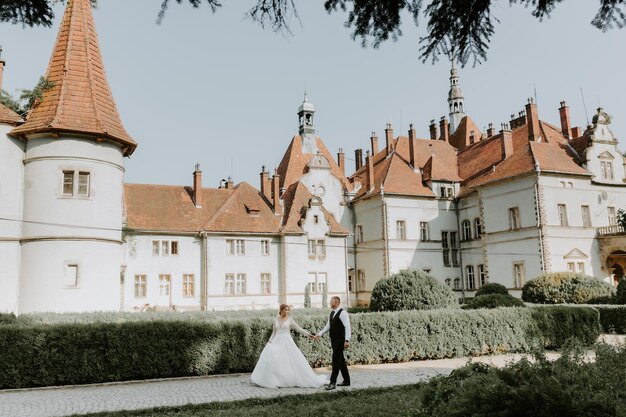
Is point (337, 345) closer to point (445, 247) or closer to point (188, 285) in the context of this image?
point (188, 285)

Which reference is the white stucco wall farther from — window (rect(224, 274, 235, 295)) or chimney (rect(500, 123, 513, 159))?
chimney (rect(500, 123, 513, 159))

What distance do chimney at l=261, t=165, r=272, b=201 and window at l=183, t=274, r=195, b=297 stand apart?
9008mm

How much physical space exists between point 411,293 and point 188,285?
2225 centimetres

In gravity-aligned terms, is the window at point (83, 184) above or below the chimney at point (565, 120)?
below

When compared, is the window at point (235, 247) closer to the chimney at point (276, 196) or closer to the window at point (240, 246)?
the window at point (240, 246)

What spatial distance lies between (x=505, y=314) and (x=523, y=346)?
1317mm

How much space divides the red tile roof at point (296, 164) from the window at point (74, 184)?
970 inches

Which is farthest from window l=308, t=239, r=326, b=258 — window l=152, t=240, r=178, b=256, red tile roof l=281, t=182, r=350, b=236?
window l=152, t=240, r=178, b=256

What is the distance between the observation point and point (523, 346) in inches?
688

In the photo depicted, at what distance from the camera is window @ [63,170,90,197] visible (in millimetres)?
20641

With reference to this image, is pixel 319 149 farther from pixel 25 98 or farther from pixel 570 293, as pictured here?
pixel 25 98

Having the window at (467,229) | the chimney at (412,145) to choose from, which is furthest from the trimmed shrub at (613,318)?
the chimney at (412,145)

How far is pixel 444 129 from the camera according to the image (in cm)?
5416

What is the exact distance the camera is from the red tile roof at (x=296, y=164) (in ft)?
149
